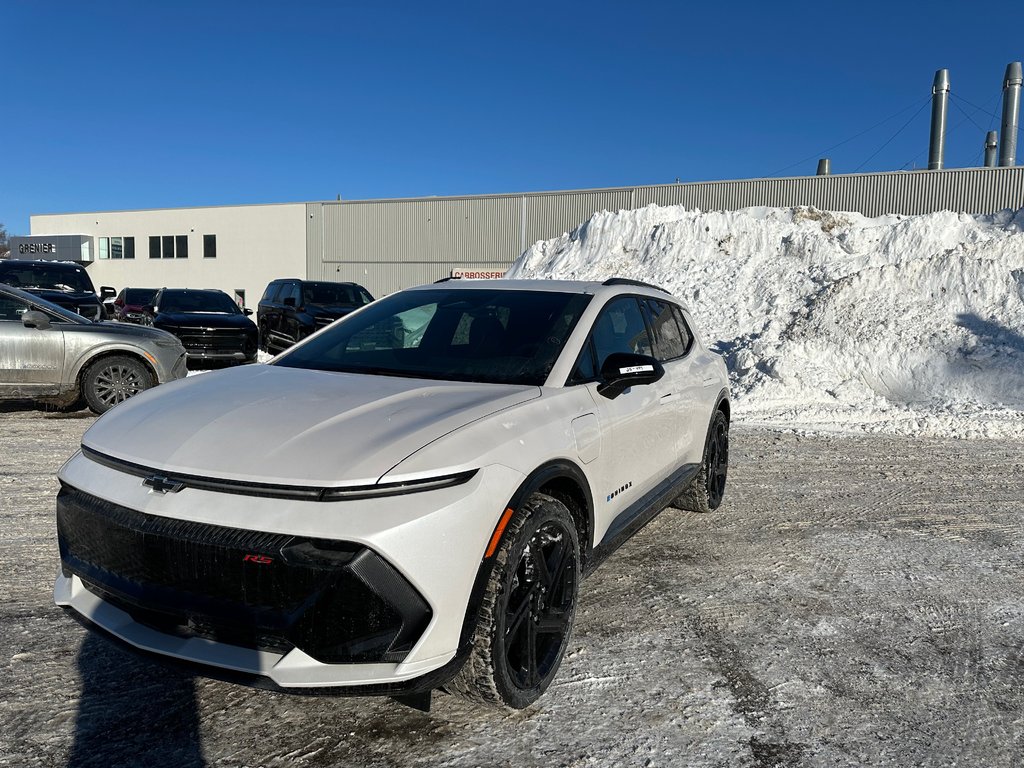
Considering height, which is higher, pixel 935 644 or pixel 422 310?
Answer: pixel 422 310

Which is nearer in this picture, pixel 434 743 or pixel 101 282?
pixel 434 743

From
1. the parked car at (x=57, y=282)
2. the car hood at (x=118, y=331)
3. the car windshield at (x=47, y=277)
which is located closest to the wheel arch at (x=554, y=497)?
the car hood at (x=118, y=331)

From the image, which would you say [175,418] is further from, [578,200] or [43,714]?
[578,200]

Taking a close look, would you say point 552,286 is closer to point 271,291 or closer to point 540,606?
point 540,606

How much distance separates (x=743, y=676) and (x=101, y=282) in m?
52.4

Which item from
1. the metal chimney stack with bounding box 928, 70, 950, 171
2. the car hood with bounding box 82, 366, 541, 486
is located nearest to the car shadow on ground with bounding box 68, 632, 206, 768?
the car hood with bounding box 82, 366, 541, 486

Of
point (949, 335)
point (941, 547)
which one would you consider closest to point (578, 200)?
point (949, 335)

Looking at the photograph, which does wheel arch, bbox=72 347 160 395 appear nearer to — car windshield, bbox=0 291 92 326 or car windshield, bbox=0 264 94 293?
car windshield, bbox=0 291 92 326

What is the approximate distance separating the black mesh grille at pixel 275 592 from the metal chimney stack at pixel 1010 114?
114 feet

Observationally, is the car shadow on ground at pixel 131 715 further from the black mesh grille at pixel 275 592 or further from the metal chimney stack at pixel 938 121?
the metal chimney stack at pixel 938 121

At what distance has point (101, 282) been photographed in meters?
48.0

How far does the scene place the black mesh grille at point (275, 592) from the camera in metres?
Answer: 2.33

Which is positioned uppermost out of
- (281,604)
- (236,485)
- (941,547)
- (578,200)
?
(578,200)

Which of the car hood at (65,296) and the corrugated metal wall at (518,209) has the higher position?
the corrugated metal wall at (518,209)
